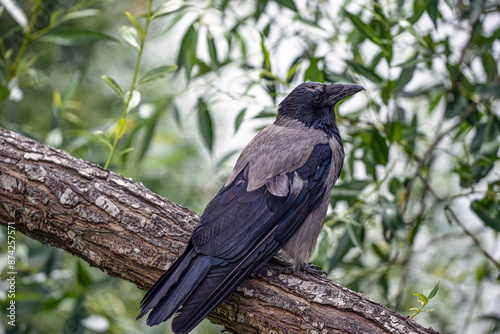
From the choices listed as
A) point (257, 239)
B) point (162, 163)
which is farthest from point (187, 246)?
point (162, 163)

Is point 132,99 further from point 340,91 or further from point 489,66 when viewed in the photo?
point 489,66

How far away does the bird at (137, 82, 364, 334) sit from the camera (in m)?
2.22

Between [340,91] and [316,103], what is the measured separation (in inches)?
6.2

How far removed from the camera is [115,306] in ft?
15.8

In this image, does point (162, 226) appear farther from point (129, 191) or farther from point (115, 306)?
point (115, 306)

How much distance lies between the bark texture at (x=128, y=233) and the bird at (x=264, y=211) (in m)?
0.13

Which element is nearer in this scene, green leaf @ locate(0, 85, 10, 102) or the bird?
the bird

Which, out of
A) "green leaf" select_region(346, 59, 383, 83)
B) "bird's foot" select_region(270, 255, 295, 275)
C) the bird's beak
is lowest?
"bird's foot" select_region(270, 255, 295, 275)

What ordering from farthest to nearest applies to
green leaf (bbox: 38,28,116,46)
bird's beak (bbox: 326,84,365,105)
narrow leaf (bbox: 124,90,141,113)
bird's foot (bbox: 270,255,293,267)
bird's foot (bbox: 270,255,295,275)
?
green leaf (bbox: 38,28,116,46)
bird's beak (bbox: 326,84,365,105)
narrow leaf (bbox: 124,90,141,113)
bird's foot (bbox: 270,255,293,267)
bird's foot (bbox: 270,255,295,275)

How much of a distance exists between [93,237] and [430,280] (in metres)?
2.95

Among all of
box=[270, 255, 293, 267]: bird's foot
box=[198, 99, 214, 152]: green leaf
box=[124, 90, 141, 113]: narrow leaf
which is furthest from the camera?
box=[198, 99, 214, 152]: green leaf

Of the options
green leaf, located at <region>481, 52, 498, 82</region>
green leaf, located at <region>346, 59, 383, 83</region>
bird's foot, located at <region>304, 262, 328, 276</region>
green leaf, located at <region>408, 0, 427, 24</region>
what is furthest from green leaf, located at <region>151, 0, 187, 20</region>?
green leaf, located at <region>481, 52, 498, 82</region>

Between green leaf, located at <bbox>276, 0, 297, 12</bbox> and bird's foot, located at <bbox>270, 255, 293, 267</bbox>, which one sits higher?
green leaf, located at <bbox>276, 0, 297, 12</bbox>

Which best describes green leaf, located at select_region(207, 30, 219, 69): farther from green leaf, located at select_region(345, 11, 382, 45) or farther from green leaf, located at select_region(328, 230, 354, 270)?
green leaf, located at select_region(328, 230, 354, 270)
